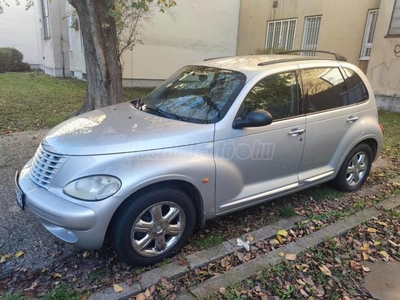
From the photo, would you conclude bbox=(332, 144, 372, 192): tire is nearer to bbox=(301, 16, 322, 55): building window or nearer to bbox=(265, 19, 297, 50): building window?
bbox=(301, 16, 322, 55): building window

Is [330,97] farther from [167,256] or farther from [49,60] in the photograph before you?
[49,60]

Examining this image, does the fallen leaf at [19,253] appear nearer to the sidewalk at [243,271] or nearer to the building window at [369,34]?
the sidewalk at [243,271]

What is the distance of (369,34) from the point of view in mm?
11664

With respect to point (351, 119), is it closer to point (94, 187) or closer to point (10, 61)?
point (94, 187)

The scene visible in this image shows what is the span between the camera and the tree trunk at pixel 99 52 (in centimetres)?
575

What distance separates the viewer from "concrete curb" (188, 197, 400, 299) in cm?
250

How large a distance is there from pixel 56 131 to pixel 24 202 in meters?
0.75

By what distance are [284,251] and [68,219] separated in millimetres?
1958

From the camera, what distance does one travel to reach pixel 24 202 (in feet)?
8.78

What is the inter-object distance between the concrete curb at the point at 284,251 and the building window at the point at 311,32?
11.4 metres

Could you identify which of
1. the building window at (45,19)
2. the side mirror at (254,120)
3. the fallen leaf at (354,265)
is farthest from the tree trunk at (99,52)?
the building window at (45,19)

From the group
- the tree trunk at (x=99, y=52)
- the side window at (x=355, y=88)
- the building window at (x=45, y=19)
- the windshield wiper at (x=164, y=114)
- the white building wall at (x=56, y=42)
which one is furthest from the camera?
the building window at (x=45, y=19)

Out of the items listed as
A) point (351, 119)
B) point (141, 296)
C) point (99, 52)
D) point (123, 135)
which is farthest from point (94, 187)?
point (99, 52)

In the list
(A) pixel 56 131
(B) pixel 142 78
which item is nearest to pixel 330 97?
(A) pixel 56 131
